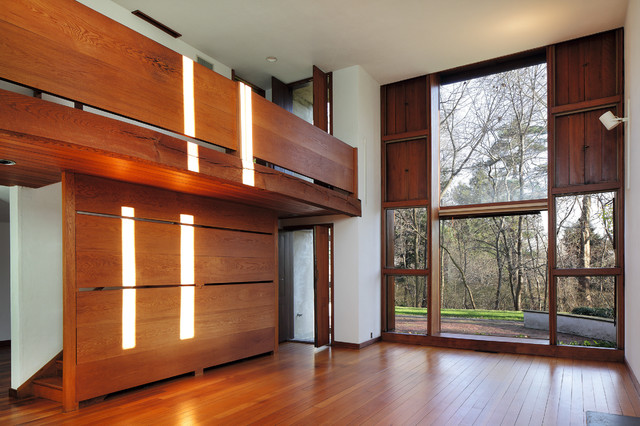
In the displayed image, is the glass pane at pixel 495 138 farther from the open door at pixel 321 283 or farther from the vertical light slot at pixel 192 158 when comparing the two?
the vertical light slot at pixel 192 158

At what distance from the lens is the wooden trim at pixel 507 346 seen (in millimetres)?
5883

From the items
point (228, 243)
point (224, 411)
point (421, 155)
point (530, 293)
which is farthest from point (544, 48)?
point (224, 411)

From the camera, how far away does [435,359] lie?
19.8 ft

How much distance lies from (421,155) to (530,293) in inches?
114

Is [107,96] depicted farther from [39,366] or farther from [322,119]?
[322,119]

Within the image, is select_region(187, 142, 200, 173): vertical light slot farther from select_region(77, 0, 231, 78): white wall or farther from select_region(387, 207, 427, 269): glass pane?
select_region(387, 207, 427, 269): glass pane

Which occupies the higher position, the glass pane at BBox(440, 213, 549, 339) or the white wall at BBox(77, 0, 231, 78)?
the white wall at BBox(77, 0, 231, 78)

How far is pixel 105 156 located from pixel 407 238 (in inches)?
203

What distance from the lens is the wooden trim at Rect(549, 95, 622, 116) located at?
6016 millimetres

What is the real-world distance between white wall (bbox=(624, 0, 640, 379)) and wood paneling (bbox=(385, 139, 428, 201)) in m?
2.75

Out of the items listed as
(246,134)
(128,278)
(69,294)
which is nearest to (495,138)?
(246,134)

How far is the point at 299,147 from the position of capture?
557cm

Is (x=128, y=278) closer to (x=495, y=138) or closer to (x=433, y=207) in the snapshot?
(x=433, y=207)

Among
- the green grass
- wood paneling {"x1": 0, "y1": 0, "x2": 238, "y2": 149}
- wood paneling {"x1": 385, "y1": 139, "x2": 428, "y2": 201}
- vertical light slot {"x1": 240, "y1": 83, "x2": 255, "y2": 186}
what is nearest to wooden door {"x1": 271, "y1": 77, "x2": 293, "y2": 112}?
wood paneling {"x1": 385, "y1": 139, "x2": 428, "y2": 201}
